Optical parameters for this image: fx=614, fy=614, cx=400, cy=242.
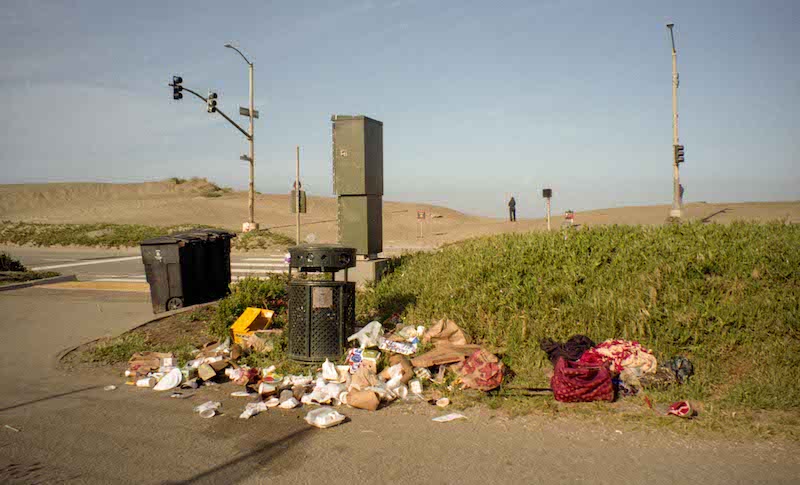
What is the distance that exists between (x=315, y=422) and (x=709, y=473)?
2977mm

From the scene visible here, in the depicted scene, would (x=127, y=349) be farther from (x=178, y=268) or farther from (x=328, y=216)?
(x=328, y=216)

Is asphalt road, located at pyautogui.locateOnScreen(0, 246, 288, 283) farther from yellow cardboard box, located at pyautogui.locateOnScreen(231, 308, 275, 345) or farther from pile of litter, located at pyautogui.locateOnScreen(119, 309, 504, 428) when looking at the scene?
pile of litter, located at pyautogui.locateOnScreen(119, 309, 504, 428)

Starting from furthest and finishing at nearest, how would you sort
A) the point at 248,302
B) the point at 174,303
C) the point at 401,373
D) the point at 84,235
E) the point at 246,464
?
the point at 84,235
the point at 174,303
the point at 248,302
the point at 401,373
the point at 246,464

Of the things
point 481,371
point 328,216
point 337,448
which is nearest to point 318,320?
point 481,371

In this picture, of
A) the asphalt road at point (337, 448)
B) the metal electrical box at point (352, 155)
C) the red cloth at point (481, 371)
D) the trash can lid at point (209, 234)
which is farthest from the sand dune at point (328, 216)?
the asphalt road at point (337, 448)

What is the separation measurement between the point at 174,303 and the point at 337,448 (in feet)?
20.8

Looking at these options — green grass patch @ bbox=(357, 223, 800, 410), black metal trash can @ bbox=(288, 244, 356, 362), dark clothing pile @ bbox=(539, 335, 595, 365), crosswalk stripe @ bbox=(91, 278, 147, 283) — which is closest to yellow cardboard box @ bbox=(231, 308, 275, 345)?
black metal trash can @ bbox=(288, 244, 356, 362)

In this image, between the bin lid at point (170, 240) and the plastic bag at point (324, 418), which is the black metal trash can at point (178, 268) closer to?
the bin lid at point (170, 240)

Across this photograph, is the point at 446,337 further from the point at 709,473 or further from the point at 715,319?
the point at 709,473

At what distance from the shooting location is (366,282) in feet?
33.0

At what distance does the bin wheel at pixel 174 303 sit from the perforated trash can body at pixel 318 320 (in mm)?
3980

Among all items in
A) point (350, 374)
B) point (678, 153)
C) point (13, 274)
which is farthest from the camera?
point (678, 153)

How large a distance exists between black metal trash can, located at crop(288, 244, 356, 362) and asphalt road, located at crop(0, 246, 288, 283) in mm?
8477

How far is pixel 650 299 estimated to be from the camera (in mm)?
6898
